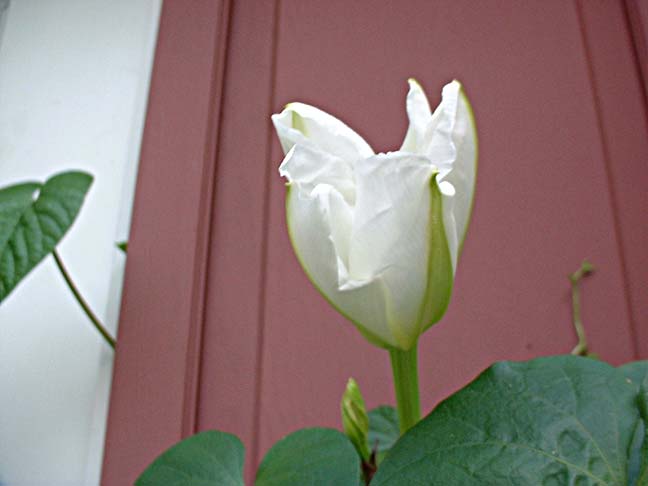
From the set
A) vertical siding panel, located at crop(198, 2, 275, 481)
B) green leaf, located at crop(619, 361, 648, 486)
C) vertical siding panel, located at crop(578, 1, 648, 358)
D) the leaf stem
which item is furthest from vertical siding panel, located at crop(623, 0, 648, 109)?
green leaf, located at crop(619, 361, 648, 486)

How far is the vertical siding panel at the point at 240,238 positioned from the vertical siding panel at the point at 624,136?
416 mm

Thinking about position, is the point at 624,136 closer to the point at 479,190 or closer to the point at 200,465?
the point at 479,190

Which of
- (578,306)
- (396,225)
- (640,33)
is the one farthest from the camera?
(640,33)

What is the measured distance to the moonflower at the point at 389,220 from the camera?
0.25 metres

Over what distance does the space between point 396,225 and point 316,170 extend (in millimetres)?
51

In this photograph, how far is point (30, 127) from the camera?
2.44 feet

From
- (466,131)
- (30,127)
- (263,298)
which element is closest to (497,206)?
(263,298)

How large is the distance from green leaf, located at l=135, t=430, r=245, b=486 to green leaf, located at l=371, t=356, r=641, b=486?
0.11 metres

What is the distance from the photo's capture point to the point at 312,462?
0.31m

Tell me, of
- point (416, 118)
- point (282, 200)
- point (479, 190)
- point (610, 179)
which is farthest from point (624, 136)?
point (416, 118)

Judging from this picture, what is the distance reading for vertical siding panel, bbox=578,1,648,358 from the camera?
646mm

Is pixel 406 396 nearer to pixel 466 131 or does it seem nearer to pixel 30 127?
pixel 466 131

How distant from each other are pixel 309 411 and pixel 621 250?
0.40 m

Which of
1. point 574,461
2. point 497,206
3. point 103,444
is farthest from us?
point 497,206
